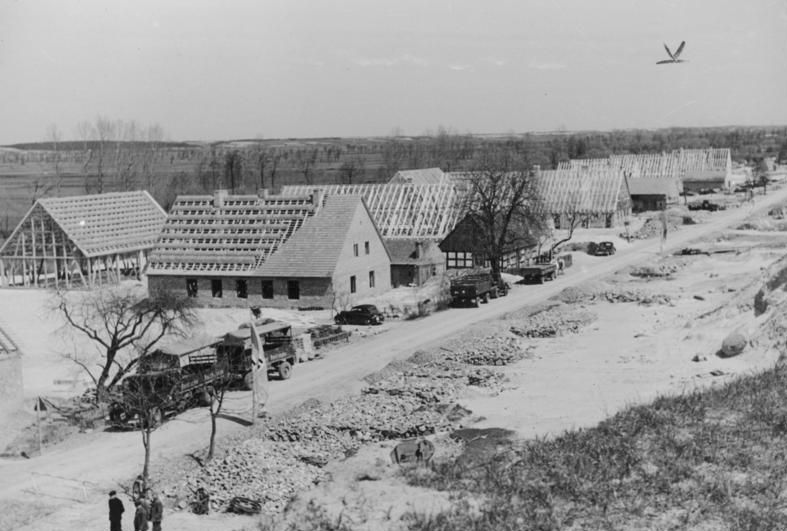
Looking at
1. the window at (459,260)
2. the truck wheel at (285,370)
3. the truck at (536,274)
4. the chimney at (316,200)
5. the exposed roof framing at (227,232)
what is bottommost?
the truck wheel at (285,370)

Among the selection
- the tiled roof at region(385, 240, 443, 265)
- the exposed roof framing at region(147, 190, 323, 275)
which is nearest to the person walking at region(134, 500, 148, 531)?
the exposed roof framing at region(147, 190, 323, 275)

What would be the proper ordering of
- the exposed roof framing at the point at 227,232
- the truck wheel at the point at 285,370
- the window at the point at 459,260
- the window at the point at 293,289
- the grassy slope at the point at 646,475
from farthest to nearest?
the window at the point at 459,260, the exposed roof framing at the point at 227,232, the window at the point at 293,289, the truck wheel at the point at 285,370, the grassy slope at the point at 646,475

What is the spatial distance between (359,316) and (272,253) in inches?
326

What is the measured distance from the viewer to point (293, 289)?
159 ft

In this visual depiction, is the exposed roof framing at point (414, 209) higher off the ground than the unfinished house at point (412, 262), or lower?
higher

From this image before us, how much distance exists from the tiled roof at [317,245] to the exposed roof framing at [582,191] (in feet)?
140

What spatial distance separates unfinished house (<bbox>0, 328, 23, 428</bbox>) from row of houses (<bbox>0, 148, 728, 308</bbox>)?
21.9 m

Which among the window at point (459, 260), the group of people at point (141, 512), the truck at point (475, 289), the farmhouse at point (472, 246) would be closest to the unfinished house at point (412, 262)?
the farmhouse at point (472, 246)

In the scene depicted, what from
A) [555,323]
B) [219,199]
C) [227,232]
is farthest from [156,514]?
[219,199]

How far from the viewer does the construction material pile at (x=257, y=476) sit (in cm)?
2136

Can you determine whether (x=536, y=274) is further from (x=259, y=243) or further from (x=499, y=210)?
(x=259, y=243)

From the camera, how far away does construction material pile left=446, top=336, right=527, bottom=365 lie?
118 feet

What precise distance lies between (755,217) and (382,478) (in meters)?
82.1

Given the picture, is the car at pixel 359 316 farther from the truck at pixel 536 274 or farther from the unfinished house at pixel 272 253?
the truck at pixel 536 274
